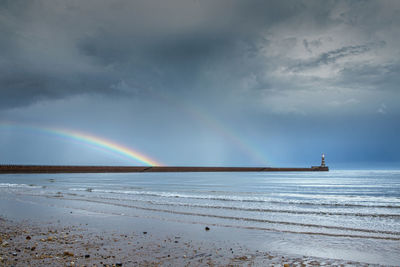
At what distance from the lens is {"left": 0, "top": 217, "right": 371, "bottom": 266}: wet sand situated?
294 inches

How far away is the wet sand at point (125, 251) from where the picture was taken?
747 centimetres

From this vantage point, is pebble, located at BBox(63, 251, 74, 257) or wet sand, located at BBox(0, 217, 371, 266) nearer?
wet sand, located at BBox(0, 217, 371, 266)

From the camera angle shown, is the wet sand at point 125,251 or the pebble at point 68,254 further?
the pebble at point 68,254

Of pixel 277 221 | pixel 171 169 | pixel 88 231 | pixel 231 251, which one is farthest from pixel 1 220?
pixel 171 169

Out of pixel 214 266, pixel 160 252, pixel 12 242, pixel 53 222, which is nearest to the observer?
pixel 214 266

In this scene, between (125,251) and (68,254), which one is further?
(125,251)

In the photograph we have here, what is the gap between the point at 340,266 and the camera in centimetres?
738

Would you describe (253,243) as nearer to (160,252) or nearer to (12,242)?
(160,252)

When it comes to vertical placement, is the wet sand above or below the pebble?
below

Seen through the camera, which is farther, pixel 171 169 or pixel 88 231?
pixel 171 169

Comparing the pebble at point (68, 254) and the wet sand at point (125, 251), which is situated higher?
the pebble at point (68, 254)

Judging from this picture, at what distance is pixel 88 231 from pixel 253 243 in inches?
246

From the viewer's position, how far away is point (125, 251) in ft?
27.8

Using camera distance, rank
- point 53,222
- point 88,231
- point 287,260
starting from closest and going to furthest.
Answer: point 287,260, point 88,231, point 53,222
